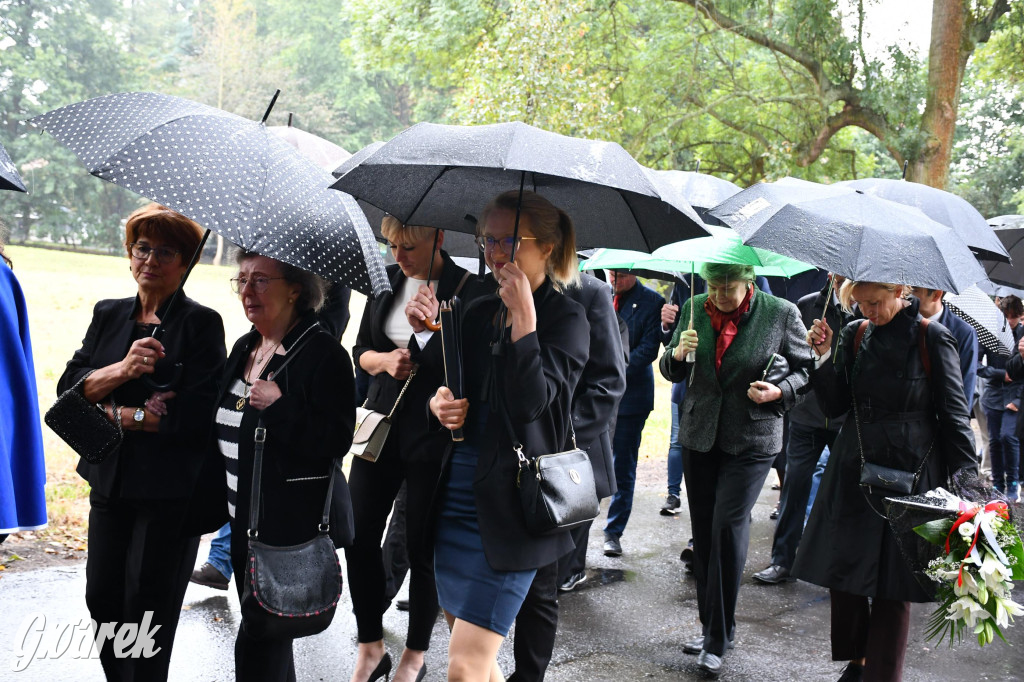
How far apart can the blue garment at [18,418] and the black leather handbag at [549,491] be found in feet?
4.72

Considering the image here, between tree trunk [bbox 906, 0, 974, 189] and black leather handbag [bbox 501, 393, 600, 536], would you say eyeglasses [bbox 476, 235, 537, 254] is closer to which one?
black leather handbag [bbox 501, 393, 600, 536]

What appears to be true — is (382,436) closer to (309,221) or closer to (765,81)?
(309,221)

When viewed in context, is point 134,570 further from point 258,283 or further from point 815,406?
point 815,406

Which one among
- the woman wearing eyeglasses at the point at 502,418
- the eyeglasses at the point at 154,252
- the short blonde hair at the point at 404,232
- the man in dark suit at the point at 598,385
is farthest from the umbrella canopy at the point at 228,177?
the man in dark suit at the point at 598,385

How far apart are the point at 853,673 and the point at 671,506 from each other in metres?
3.76

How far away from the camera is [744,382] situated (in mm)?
5164

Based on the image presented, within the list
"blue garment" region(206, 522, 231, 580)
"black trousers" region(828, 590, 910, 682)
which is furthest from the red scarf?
"blue garment" region(206, 522, 231, 580)

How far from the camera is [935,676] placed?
493 cm

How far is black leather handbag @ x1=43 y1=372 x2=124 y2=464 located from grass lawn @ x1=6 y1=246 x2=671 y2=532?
3.30 meters

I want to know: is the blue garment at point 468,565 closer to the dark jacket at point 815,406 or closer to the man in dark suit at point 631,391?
the dark jacket at point 815,406

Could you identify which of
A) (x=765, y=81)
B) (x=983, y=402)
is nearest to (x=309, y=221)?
(x=983, y=402)

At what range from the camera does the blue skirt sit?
10.1ft

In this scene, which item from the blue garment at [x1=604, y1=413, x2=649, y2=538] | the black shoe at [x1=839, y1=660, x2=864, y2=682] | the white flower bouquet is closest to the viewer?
the white flower bouquet

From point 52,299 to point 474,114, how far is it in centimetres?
1418
